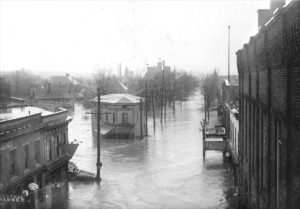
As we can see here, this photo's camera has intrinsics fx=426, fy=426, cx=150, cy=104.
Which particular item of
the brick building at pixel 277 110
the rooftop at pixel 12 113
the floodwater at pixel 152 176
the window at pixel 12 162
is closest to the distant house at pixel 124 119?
the floodwater at pixel 152 176

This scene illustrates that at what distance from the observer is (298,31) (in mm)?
8258

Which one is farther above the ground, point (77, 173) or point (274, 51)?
point (274, 51)

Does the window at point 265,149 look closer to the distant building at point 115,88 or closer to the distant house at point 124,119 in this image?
the distant house at point 124,119

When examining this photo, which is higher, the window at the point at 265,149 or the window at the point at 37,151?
the window at the point at 265,149

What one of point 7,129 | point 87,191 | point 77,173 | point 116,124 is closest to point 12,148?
point 7,129

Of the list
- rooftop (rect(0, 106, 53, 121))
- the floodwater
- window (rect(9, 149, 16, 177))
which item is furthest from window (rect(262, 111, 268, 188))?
rooftop (rect(0, 106, 53, 121))

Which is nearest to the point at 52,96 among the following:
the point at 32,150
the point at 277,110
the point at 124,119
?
the point at 124,119

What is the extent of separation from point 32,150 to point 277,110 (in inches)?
618

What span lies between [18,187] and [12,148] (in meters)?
2.01

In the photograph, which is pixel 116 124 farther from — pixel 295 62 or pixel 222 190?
pixel 295 62

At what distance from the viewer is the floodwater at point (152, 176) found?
2542cm

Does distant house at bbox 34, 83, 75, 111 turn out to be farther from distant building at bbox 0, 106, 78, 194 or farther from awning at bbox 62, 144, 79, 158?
distant building at bbox 0, 106, 78, 194

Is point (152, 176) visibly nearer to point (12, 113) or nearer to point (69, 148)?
point (69, 148)

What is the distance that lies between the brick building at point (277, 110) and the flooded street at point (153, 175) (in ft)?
31.6
